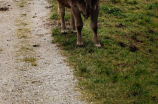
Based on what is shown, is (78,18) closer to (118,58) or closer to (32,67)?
(118,58)

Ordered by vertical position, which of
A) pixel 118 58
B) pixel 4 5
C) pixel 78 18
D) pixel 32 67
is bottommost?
pixel 32 67

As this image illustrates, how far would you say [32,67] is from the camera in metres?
7.44

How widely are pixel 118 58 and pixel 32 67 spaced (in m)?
2.48

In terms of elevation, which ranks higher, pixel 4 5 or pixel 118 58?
pixel 4 5

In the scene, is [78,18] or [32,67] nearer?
[32,67]

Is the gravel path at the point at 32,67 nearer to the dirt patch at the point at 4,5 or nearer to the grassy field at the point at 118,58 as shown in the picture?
the grassy field at the point at 118,58

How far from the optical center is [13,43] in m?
9.42

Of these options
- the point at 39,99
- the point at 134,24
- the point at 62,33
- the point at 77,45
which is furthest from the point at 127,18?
the point at 39,99

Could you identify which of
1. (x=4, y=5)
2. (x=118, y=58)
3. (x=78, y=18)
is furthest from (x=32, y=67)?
(x=4, y=5)

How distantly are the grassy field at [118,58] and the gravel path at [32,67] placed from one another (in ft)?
1.15

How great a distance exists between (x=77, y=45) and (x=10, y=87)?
3.12 m

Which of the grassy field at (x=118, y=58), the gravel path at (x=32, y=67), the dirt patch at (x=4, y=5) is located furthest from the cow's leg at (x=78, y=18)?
the dirt patch at (x=4, y=5)

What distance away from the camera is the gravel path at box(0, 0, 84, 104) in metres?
5.86

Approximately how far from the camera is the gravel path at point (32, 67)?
19.2ft
